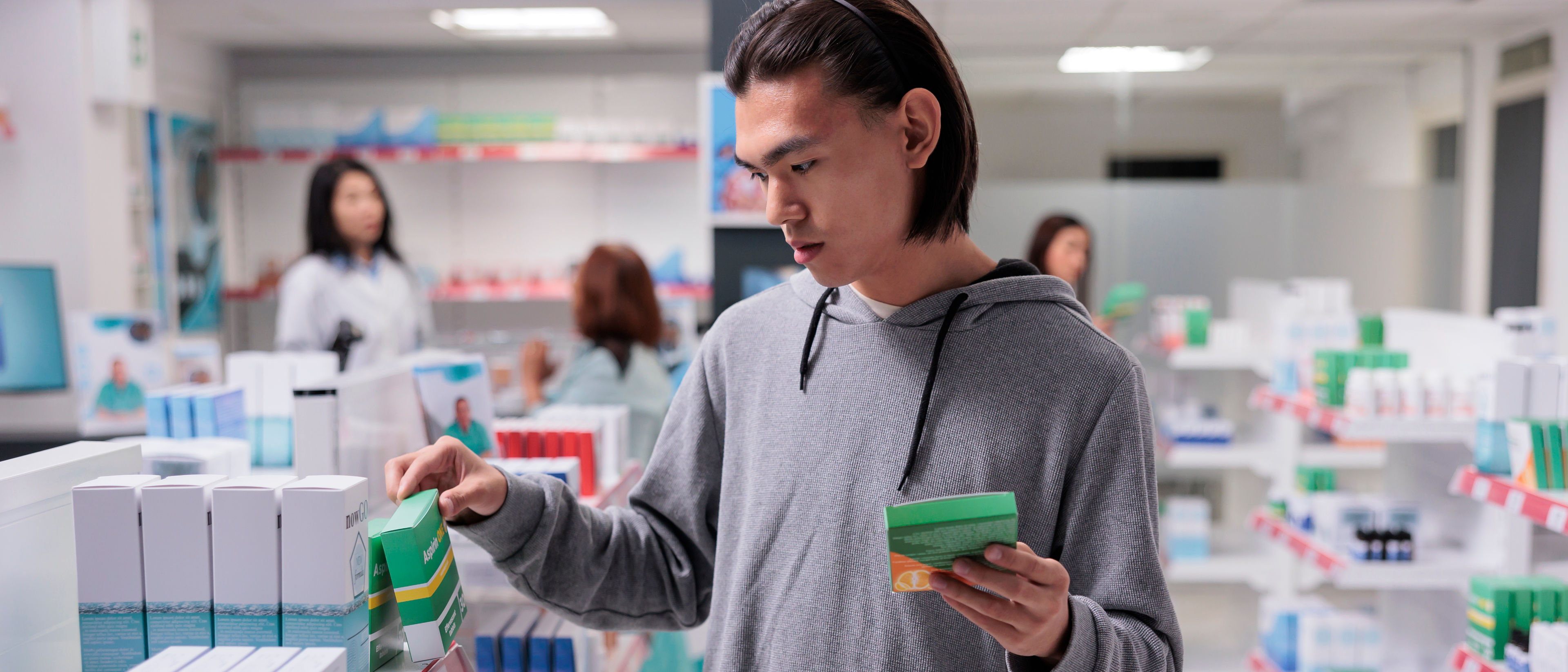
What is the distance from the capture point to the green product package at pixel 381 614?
1126mm

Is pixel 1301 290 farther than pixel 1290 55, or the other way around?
pixel 1290 55

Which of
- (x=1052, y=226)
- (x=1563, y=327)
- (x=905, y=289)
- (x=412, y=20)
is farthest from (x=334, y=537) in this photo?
(x=1563, y=327)

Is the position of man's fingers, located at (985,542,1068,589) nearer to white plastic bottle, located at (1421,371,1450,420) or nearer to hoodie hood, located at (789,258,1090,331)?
hoodie hood, located at (789,258,1090,331)

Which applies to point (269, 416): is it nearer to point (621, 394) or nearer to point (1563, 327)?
A: point (621, 394)

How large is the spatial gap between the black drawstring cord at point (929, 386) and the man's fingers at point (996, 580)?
264mm

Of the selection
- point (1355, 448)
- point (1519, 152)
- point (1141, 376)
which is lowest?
point (1355, 448)

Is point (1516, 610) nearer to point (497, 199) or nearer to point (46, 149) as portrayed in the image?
point (46, 149)

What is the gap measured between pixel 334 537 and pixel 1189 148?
6.68 m

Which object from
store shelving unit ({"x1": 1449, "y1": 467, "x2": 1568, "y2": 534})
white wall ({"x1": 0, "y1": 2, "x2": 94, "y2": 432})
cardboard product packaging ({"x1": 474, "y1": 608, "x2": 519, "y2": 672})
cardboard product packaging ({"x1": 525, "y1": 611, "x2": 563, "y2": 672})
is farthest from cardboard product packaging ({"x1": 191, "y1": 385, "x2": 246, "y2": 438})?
store shelving unit ({"x1": 1449, "y1": 467, "x2": 1568, "y2": 534})

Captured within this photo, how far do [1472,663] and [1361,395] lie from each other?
85cm

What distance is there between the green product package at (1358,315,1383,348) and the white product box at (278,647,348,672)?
3.97 meters

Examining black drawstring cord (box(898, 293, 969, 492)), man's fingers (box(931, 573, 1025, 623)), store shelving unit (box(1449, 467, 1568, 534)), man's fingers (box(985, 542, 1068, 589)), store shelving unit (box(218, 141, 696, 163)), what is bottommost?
store shelving unit (box(1449, 467, 1568, 534))

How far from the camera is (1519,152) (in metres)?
6.05

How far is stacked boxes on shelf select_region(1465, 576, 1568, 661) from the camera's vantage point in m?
2.61
